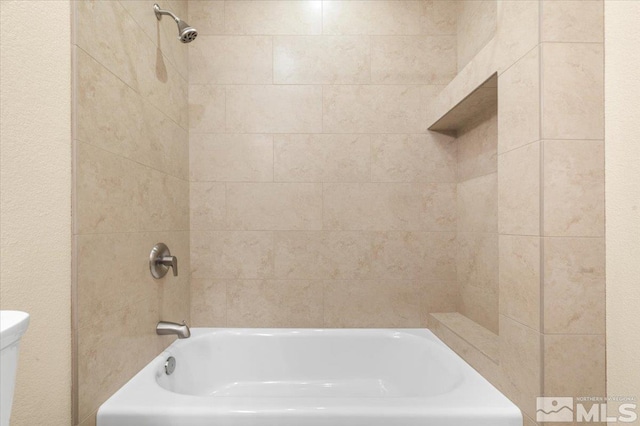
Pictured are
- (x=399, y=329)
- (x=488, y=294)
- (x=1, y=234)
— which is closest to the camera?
(x=1, y=234)

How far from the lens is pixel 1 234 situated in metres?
0.81

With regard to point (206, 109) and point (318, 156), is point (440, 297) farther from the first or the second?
point (206, 109)

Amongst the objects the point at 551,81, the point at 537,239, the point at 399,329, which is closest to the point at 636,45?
the point at 551,81

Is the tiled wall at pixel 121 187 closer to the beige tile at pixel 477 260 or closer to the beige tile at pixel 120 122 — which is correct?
the beige tile at pixel 120 122

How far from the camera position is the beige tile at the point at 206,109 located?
2016 millimetres

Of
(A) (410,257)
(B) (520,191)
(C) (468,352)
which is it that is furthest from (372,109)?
(C) (468,352)

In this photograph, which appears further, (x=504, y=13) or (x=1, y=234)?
(x=504, y=13)

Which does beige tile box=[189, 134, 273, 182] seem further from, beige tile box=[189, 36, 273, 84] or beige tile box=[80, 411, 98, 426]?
beige tile box=[80, 411, 98, 426]

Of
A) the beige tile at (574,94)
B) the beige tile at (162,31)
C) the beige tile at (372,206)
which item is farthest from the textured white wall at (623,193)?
the beige tile at (162,31)

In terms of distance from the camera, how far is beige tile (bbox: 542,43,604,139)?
1.02 meters

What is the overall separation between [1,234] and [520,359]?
1.42m

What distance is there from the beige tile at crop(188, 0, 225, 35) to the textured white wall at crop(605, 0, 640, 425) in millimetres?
1767

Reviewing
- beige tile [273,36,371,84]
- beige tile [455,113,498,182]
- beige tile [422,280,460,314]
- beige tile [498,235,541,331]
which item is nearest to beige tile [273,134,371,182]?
beige tile [273,36,371,84]

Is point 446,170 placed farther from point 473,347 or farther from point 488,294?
point 473,347
